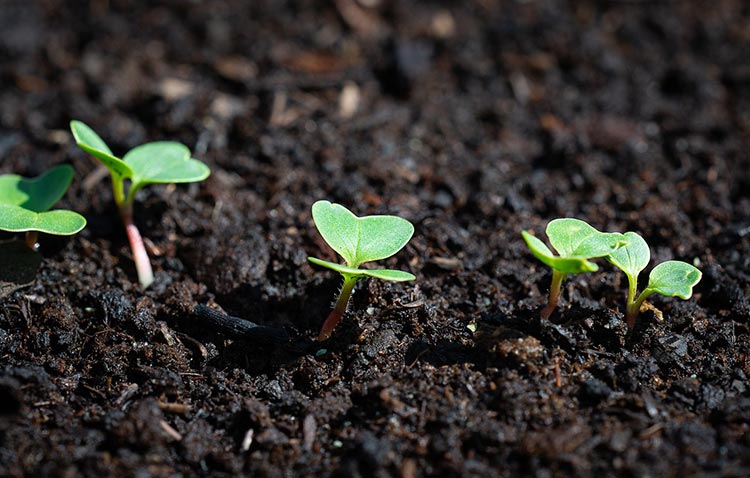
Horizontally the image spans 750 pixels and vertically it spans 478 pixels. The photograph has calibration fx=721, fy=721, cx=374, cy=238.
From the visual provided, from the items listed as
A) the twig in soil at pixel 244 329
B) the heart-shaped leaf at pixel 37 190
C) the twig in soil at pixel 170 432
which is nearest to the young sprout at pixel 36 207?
the heart-shaped leaf at pixel 37 190

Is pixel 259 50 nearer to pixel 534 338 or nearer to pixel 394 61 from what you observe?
pixel 394 61

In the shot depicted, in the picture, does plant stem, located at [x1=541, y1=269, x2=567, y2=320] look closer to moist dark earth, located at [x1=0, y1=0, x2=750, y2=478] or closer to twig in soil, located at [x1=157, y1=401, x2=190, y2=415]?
moist dark earth, located at [x1=0, y1=0, x2=750, y2=478]

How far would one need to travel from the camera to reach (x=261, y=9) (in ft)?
11.9

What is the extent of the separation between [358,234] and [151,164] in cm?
75

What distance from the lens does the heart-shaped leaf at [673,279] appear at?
1763mm

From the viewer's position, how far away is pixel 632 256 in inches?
73.2

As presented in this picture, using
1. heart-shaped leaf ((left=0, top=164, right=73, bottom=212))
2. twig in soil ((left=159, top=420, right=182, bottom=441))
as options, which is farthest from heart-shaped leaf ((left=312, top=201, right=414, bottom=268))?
heart-shaped leaf ((left=0, top=164, right=73, bottom=212))

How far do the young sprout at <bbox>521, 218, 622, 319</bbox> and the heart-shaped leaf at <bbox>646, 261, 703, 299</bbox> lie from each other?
159mm

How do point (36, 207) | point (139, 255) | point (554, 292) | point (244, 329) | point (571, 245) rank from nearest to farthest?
point (571, 245), point (554, 292), point (244, 329), point (36, 207), point (139, 255)

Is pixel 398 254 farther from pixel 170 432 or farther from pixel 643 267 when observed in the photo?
pixel 170 432

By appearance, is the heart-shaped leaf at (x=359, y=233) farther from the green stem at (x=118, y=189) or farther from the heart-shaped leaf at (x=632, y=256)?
the green stem at (x=118, y=189)

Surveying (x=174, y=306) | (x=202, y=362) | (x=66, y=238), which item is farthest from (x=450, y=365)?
(x=66, y=238)

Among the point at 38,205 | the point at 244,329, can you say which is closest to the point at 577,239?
the point at 244,329

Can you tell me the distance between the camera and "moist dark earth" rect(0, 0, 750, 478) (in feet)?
5.58
